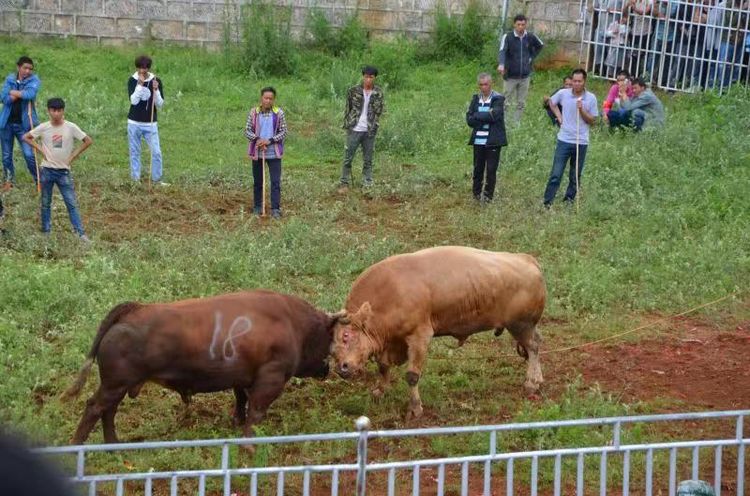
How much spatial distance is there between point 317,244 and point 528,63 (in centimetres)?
710

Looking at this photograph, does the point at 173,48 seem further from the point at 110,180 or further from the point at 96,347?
the point at 96,347

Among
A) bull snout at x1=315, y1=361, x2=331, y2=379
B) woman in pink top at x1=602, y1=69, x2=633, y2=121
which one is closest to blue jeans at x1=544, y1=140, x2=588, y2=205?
woman in pink top at x1=602, y1=69, x2=633, y2=121

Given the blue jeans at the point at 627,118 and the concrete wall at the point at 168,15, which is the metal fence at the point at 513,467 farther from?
the concrete wall at the point at 168,15

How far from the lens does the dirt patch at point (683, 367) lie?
9.02 metres

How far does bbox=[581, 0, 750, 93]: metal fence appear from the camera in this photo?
19.5m

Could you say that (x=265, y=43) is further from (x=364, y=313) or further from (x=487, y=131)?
(x=364, y=313)

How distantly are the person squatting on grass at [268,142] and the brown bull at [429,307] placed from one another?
5127mm

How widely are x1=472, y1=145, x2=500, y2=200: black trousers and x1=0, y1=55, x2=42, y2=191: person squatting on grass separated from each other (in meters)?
5.32

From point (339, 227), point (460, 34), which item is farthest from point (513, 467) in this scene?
point (460, 34)

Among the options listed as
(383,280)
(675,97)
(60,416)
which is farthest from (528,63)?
(60,416)

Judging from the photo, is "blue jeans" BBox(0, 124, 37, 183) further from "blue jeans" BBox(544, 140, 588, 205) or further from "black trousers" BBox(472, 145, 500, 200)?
"blue jeans" BBox(544, 140, 588, 205)

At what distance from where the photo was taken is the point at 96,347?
7484 mm

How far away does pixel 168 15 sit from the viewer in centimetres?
2100

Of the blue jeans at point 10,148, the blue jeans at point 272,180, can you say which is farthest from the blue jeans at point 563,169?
the blue jeans at point 10,148
